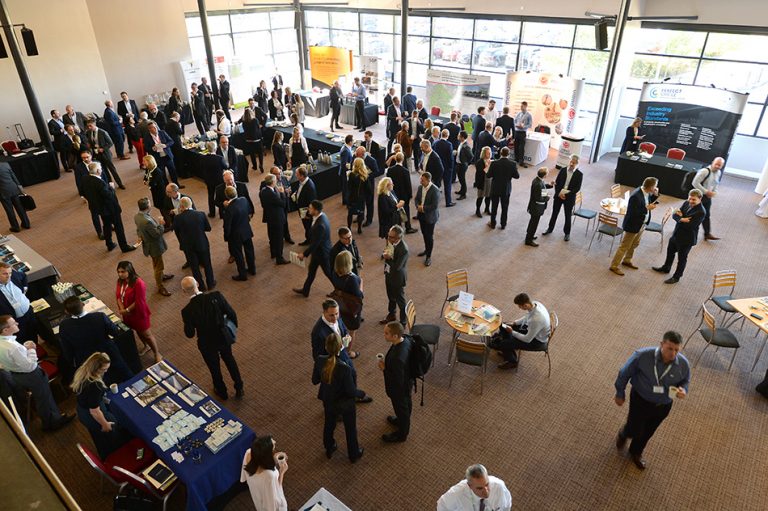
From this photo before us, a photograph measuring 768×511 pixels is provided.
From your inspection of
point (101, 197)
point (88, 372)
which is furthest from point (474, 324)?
point (101, 197)

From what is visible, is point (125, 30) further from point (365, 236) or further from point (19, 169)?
point (365, 236)

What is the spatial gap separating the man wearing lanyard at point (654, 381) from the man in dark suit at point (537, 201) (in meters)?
4.18

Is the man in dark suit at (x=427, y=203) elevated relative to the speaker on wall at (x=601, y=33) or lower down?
lower down

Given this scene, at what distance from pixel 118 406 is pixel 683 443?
17.9 feet

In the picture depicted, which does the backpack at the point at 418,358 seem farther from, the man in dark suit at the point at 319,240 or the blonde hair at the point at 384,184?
the blonde hair at the point at 384,184

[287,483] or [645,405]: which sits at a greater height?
[645,405]

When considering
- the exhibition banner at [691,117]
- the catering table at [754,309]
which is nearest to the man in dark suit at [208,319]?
the catering table at [754,309]

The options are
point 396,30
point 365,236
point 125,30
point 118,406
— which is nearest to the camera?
point 118,406

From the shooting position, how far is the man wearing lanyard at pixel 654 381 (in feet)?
13.6

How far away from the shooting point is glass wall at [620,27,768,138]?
37.2ft

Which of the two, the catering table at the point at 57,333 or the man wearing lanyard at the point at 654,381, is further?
the catering table at the point at 57,333

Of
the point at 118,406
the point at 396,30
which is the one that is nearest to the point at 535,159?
the point at 396,30

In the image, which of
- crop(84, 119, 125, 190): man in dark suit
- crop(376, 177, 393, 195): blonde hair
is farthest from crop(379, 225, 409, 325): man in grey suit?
crop(84, 119, 125, 190): man in dark suit

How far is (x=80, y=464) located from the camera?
4879 millimetres
